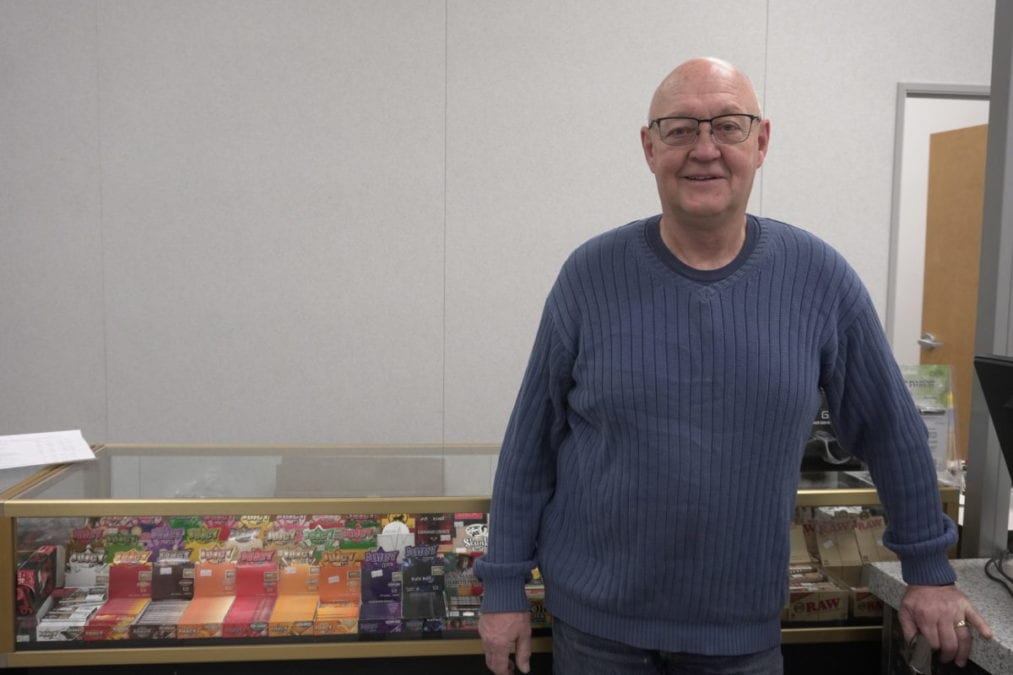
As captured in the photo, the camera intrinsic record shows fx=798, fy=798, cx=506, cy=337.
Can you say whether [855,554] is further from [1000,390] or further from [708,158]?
[708,158]

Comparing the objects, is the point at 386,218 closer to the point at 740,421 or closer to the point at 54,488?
the point at 54,488

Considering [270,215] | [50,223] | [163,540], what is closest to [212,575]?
[163,540]

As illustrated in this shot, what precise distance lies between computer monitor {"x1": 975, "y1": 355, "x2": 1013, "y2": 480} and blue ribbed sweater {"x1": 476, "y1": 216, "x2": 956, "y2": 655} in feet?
0.53

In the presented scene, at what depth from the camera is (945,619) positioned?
1361mm

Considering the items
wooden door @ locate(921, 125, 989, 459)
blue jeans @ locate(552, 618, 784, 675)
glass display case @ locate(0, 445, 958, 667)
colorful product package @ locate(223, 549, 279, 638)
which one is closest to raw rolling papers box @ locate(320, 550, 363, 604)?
glass display case @ locate(0, 445, 958, 667)

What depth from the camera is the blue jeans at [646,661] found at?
132cm

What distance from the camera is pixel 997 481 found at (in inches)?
65.6

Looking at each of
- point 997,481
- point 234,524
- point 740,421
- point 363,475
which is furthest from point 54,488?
point 997,481

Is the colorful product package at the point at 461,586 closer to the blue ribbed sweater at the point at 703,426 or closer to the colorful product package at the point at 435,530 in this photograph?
the colorful product package at the point at 435,530

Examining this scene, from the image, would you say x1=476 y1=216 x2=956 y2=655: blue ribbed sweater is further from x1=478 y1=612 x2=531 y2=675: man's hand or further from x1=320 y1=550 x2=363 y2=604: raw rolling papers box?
x1=320 y1=550 x2=363 y2=604: raw rolling papers box

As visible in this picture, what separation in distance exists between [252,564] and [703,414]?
1032 millimetres

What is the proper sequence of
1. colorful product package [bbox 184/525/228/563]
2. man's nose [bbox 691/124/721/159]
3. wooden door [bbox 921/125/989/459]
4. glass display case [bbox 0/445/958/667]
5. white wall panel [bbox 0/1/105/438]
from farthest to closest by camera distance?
wooden door [bbox 921/125/989/459]
white wall panel [bbox 0/1/105/438]
colorful product package [bbox 184/525/228/563]
glass display case [bbox 0/445/958/667]
man's nose [bbox 691/124/721/159]

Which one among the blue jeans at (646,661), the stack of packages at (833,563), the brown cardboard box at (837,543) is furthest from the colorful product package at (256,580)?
the brown cardboard box at (837,543)

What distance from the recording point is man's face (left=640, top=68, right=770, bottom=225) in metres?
1.27
